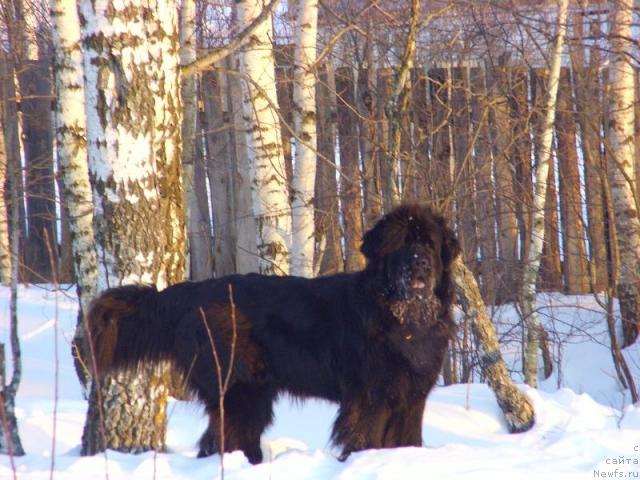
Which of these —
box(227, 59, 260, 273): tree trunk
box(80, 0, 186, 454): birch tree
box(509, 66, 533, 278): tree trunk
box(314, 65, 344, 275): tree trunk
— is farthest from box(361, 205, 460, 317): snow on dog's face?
box(227, 59, 260, 273): tree trunk

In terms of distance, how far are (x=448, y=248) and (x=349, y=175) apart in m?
5.63

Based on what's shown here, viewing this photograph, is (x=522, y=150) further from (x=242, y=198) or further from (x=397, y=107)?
(x=242, y=198)

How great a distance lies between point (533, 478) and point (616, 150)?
22.1 ft

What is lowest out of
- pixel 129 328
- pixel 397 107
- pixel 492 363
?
pixel 492 363

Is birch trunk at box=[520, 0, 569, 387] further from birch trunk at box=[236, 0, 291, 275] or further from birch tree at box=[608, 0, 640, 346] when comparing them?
birch trunk at box=[236, 0, 291, 275]

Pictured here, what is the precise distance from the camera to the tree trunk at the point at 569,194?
10.5 m

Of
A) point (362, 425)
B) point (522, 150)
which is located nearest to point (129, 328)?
point (362, 425)

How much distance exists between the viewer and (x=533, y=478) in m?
3.68

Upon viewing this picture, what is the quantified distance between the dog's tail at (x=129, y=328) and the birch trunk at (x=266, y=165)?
8.84ft

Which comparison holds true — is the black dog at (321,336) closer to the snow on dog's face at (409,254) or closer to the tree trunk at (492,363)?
the snow on dog's face at (409,254)

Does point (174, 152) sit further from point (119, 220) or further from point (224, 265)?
point (224, 265)

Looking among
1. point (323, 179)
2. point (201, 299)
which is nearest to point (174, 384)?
point (201, 299)

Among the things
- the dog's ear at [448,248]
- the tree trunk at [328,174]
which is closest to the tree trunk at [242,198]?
the tree trunk at [328,174]

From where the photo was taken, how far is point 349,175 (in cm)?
1095
